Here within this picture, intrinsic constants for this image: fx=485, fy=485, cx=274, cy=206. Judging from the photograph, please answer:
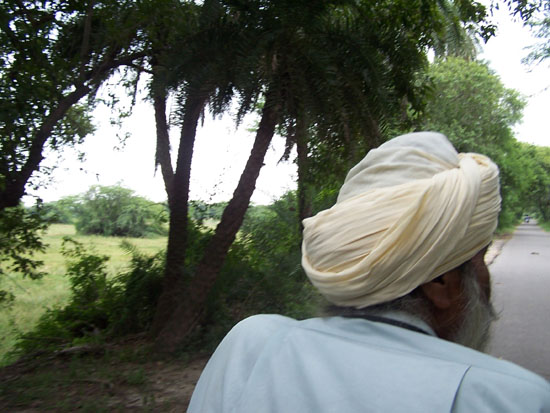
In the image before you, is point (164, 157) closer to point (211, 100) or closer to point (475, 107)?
point (211, 100)

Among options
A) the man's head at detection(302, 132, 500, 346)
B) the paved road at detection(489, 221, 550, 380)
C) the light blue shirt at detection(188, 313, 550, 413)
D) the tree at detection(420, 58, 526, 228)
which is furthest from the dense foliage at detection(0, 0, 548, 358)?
the tree at detection(420, 58, 526, 228)

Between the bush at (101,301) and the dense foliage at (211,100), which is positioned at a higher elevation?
the dense foliage at (211,100)

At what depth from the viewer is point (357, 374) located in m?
0.84

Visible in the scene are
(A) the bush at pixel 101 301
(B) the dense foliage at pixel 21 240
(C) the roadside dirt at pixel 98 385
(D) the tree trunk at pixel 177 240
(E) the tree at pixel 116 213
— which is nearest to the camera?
(C) the roadside dirt at pixel 98 385

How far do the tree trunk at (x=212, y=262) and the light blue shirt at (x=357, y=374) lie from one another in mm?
4673

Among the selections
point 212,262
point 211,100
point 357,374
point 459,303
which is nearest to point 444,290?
point 459,303

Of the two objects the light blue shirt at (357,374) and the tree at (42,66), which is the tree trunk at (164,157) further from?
the light blue shirt at (357,374)

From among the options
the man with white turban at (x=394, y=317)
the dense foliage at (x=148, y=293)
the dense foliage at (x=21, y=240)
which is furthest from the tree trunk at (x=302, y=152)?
the man with white turban at (x=394, y=317)

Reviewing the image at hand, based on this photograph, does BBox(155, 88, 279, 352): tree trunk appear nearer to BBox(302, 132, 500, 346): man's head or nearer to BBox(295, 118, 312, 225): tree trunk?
BBox(295, 118, 312, 225): tree trunk

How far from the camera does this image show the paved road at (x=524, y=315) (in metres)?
5.90

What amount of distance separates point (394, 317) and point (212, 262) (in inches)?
197

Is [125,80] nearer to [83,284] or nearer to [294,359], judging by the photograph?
[83,284]

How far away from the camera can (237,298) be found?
23.2 ft

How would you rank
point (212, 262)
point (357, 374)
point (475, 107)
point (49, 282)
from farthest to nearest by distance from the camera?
point (475, 107) < point (49, 282) < point (212, 262) < point (357, 374)
